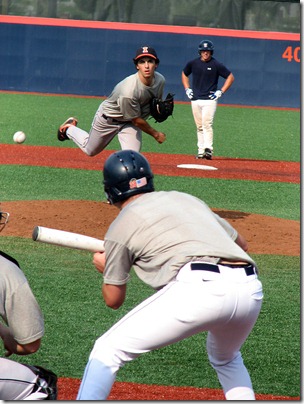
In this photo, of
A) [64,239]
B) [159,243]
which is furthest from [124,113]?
[159,243]

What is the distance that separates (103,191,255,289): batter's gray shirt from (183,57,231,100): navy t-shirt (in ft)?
42.1

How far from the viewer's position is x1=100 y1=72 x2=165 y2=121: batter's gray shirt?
961 cm

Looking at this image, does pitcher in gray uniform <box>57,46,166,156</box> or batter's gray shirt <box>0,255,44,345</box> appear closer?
batter's gray shirt <box>0,255,44,345</box>

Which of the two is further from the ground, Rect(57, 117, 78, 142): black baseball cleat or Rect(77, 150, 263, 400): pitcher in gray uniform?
Rect(77, 150, 263, 400): pitcher in gray uniform

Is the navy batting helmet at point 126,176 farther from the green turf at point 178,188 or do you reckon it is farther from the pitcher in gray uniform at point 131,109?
the green turf at point 178,188

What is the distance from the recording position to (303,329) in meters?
6.25

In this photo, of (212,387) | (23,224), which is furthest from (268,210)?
(212,387)

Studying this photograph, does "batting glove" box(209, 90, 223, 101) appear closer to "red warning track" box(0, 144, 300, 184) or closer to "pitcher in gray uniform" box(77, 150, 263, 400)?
"red warning track" box(0, 144, 300, 184)

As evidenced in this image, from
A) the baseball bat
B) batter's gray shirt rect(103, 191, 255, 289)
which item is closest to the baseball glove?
the baseball bat

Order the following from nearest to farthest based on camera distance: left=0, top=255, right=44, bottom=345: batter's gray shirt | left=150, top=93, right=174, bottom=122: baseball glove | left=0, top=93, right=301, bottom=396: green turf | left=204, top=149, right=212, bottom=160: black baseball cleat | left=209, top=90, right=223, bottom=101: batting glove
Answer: left=0, top=255, right=44, bottom=345: batter's gray shirt
left=0, top=93, right=301, bottom=396: green turf
left=150, top=93, right=174, bottom=122: baseball glove
left=209, top=90, right=223, bottom=101: batting glove
left=204, top=149, right=212, bottom=160: black baseball cleat

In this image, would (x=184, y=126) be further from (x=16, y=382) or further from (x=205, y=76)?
(x=16, y=382)

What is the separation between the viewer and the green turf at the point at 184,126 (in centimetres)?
1934

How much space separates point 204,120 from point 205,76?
1019mm

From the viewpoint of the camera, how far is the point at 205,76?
55.7 feet
